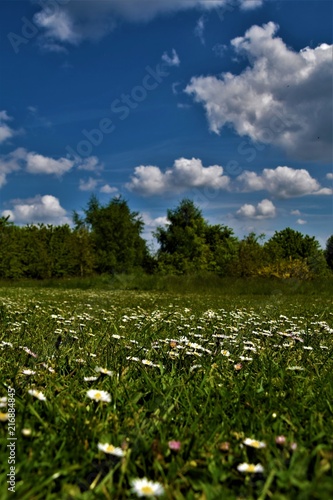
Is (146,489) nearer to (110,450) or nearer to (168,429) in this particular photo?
(110,450)

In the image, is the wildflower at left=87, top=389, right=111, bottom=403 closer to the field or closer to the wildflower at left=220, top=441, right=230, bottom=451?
the field

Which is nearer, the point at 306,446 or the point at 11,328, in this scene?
the point at 306,446

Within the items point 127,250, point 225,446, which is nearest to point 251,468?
point 225,446

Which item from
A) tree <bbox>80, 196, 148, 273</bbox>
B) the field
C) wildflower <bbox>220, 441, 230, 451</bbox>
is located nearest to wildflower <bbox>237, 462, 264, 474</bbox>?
the field

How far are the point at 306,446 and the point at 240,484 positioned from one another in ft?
1.27

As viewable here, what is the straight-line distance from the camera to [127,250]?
158ft

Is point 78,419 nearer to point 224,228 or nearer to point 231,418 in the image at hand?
point 231,418

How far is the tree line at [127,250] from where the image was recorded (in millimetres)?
38562

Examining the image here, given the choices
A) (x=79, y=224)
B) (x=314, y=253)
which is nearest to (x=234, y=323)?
(x=79, y=224)

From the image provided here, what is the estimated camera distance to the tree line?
38.6m

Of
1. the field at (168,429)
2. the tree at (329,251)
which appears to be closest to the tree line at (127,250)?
the tree at (329,251)

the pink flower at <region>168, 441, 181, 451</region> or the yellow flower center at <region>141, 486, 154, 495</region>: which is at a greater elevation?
the yellow flower center at <region>141, 486, 154, 495</region>

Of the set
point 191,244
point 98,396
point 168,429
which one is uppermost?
point 191,244

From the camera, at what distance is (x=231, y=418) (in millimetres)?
2230
